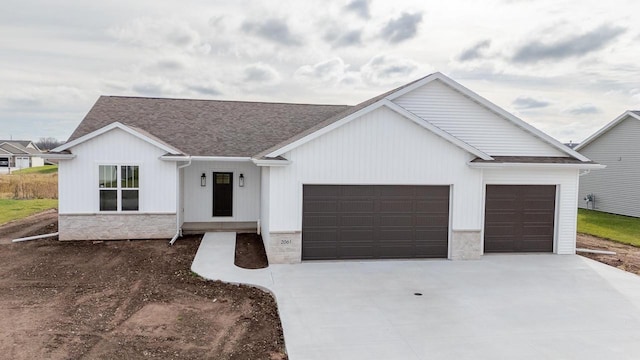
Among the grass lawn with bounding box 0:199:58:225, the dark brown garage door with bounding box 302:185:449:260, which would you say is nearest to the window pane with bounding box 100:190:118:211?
the dark brown garage door with bounding box 302:185:449:260

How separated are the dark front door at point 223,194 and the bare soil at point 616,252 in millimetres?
12438

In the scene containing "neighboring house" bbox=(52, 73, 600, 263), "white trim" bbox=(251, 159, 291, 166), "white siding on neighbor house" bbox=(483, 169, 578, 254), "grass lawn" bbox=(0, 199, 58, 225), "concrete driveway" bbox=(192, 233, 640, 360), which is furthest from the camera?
"grass lawn" bbox=(0, 199, 58, 225)

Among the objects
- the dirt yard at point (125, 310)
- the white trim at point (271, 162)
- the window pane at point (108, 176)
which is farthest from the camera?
the window pane at point (108, 176)

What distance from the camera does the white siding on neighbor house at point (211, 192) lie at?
16109mm

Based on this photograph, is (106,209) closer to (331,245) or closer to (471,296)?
(331,245)

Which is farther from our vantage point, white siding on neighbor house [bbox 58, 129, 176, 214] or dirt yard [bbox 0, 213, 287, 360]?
white siding on neighbor house [bbox 58, 129, 176, 214]

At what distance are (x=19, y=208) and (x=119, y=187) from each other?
491 inches

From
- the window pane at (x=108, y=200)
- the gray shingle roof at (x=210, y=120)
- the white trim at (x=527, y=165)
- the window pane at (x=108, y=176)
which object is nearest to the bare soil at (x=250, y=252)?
the gray shingle roof at (x=210, y=120)

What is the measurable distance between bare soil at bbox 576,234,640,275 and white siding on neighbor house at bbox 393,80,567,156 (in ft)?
13.2

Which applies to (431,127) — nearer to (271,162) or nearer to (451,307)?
(271,162)

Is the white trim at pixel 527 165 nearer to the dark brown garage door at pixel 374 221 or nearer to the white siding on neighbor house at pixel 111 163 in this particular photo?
the dark brown garage door at pixel 374 221

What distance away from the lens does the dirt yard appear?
655cm

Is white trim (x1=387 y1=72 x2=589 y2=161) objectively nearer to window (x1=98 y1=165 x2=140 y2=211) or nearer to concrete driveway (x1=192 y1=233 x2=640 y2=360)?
concrete driveway (x1=192 y1=233 x2=640 y2=360)

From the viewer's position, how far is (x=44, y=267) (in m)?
11.0
